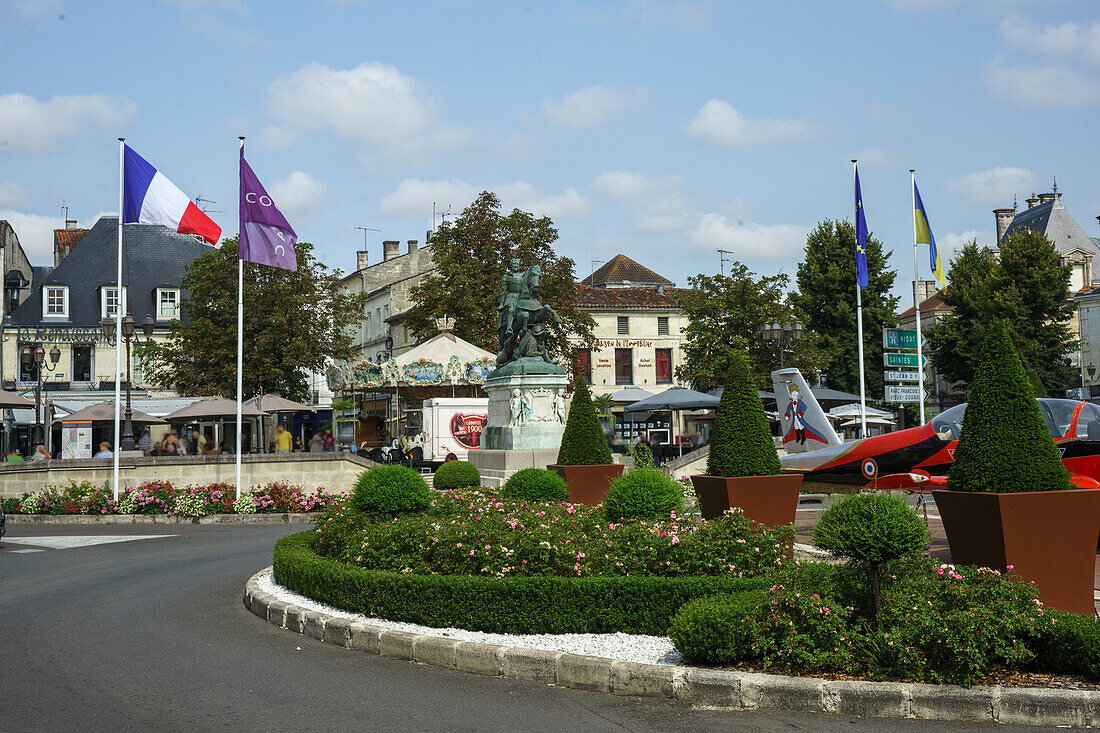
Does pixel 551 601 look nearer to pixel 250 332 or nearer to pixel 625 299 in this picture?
pixel 250 332

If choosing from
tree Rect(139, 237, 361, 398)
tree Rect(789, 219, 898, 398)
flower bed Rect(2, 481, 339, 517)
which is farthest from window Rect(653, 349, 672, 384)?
flower bed Rect(2, 481, 339, 517)

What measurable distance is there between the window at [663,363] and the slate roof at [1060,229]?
2685 cm

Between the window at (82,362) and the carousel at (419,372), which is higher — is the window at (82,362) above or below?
above

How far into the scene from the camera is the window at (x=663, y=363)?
62.3 meters

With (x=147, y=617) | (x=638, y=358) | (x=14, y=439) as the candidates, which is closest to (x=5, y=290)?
(x=14, y=439)

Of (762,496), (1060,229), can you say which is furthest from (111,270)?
(1060,229)

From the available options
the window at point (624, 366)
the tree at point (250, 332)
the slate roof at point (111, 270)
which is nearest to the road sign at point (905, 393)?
the tree at point (250, 332)

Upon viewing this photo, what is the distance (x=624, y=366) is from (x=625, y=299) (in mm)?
4124

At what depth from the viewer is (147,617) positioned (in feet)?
33.6

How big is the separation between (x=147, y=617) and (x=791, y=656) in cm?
674

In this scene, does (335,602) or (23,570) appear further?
(23,570)

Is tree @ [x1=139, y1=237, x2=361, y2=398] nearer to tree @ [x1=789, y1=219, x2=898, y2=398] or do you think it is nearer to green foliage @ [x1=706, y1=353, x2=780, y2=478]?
tree @ [x1=789, y1=219, x2=898, y2=398]

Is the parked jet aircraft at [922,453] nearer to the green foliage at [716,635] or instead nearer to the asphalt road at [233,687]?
the green foliage at [716,635]

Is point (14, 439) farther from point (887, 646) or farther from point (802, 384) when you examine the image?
point (887, 646)
